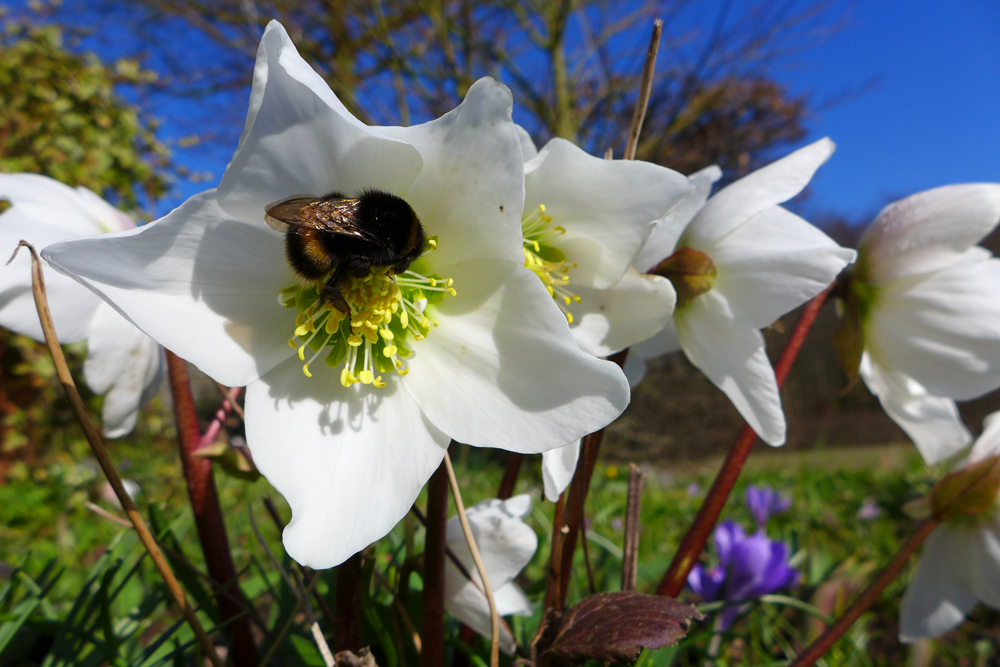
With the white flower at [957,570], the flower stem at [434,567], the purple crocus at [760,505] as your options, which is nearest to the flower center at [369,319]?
the flower stem at [434,567]

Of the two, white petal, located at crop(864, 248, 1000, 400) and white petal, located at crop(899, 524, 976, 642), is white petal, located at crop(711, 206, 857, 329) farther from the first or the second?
white petal, located at crop(899, 524, 976, 642)

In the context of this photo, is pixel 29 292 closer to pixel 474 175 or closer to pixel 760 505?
pixel 474 175

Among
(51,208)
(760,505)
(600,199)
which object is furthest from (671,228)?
(760,505)

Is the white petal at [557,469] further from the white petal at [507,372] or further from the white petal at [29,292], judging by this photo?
the white petal at [29,292]

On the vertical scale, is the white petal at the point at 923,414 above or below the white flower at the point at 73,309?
below

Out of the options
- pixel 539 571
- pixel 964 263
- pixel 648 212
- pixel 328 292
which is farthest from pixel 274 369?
pixel 539 571

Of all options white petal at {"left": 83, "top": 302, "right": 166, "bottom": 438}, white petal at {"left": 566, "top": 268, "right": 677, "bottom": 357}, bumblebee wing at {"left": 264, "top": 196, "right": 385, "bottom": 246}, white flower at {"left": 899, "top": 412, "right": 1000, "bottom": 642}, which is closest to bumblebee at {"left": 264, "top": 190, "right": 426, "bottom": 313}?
bumblebee wing at {"left": 264, "top": 196, "right": 385, "bottom": 246}

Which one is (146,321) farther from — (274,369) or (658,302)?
(658,302)
